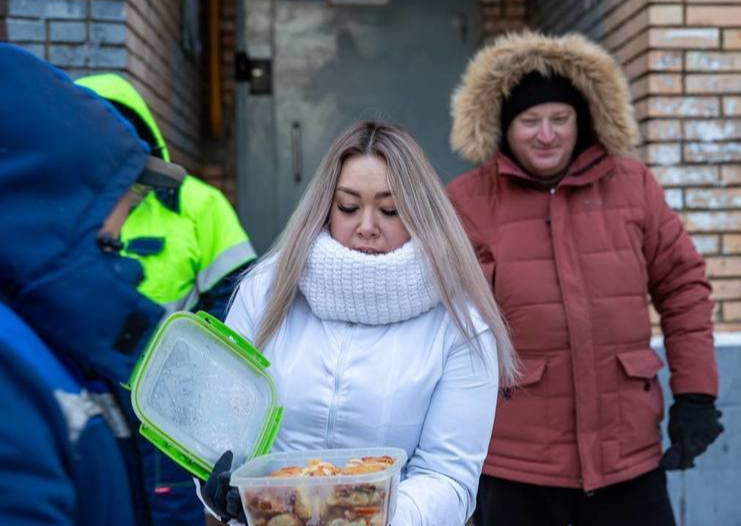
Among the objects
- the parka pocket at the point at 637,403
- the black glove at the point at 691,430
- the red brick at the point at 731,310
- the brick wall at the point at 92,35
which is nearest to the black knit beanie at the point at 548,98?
the parka pocket at the point at 637,403

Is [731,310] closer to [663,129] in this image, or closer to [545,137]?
[663,129]

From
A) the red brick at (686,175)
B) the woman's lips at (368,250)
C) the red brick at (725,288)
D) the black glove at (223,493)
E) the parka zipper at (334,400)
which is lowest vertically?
the black glove at (223,493)

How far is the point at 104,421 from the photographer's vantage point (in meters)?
1.03

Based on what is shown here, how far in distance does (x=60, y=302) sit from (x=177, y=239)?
1532 millimetres

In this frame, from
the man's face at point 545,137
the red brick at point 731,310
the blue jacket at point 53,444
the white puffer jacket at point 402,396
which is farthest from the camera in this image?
the red brick at point 731,310

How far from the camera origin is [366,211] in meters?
1.71

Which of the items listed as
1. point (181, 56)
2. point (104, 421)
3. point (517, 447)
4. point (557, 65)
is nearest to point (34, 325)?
point (104, 421)

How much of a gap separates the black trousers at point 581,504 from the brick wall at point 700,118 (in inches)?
54.9

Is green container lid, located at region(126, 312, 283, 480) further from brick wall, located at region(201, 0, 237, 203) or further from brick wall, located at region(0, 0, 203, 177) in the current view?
brick wall, located at region(201, 0, 237, 203)

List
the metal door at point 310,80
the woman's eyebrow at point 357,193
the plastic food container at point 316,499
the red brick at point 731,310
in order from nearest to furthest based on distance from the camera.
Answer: the plastic food container at point 316,499
the woman's eyebrow at point 357,193
the red brick at point 731,310
the metal door at point 310,80

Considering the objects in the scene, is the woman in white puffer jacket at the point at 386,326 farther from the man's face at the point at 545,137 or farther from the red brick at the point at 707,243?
the red brick at the point at 707,243

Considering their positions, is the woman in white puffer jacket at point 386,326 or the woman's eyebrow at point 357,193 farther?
the woman's eyebrow at point 357,193

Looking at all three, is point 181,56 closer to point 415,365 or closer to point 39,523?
point 415,365

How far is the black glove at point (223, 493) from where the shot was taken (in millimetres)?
1303
